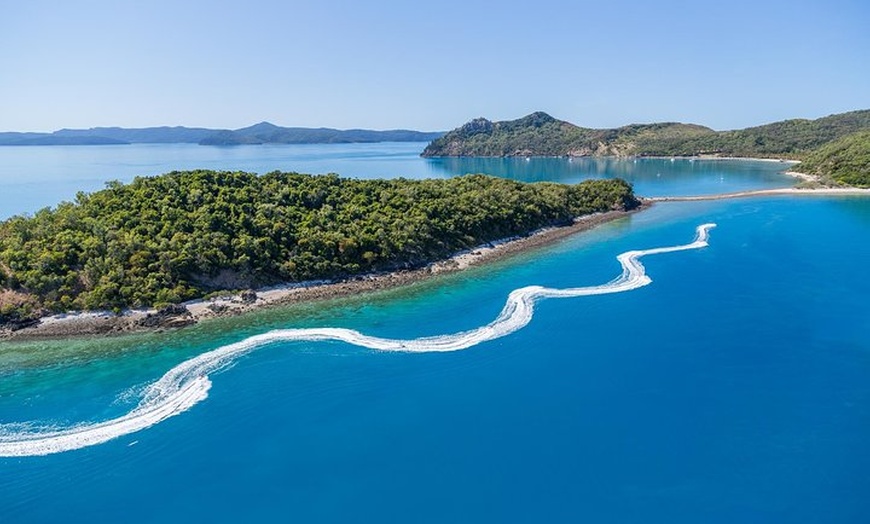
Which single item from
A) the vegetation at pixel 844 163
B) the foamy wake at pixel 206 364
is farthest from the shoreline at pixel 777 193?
the foamy wake at pixel 206 364

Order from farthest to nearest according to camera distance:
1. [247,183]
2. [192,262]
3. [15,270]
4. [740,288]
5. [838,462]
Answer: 1. [247,183]
2. [740,288]
3. [192,262]
4. [15,270]
5. [838,462]

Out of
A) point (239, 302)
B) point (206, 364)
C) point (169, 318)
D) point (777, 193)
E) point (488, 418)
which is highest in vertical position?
point (777, 193)

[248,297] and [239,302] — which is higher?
[248,297]

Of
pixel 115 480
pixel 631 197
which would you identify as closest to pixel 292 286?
pixel 115 480

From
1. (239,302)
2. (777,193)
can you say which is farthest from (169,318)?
(777,193)

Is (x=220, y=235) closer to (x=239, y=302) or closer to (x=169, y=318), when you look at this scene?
(x=239, y=302)

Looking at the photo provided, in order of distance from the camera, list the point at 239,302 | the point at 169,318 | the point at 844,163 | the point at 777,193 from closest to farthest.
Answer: the point at 169,318 → the point at 239,302 → the point at 777,193 → the point at 844,163

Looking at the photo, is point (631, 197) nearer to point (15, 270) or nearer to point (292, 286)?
point (292, 286)
